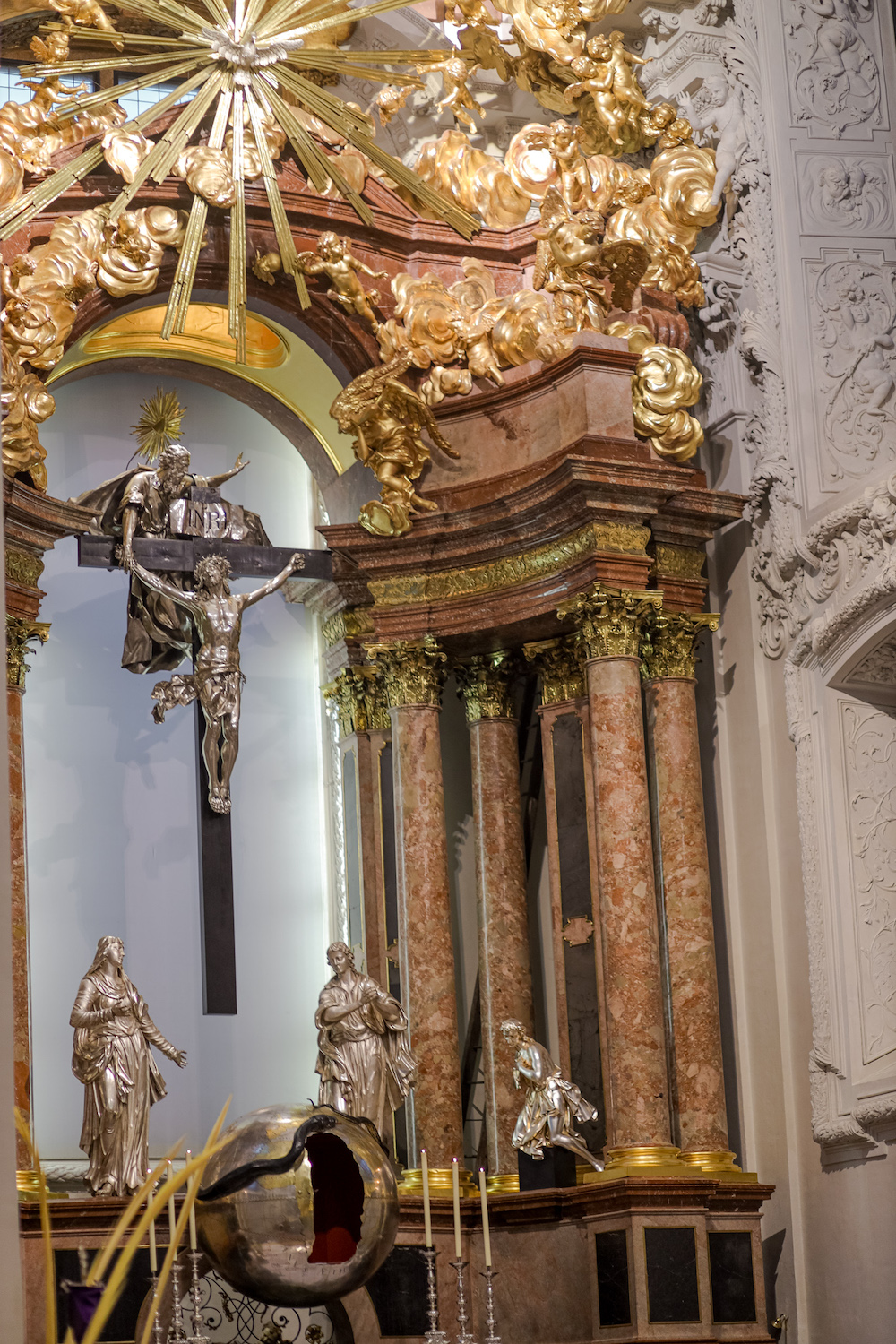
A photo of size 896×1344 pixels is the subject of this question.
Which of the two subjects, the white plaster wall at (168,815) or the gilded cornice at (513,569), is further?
the white plaster wall at (168,815)

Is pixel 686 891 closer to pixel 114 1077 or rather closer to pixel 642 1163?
pixel 642 1163

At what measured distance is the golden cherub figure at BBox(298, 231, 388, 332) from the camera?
13227 mm

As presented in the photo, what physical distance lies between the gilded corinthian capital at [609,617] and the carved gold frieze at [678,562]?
16.3 inches

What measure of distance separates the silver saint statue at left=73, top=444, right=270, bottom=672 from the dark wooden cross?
17 centimetres

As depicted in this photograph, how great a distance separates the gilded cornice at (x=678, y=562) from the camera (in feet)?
→ 42.4

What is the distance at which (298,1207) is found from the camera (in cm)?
717

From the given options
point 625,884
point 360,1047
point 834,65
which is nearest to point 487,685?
point 625,884

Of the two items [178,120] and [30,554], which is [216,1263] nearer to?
[30,554]

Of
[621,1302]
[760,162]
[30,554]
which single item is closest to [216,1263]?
[621,1302]

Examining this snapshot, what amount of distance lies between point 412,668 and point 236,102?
3932 millimetres

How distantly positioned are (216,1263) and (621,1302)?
4.57m

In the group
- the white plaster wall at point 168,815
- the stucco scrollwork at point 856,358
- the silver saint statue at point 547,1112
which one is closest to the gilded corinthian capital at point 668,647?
the stucco scrollwork at point 856,358

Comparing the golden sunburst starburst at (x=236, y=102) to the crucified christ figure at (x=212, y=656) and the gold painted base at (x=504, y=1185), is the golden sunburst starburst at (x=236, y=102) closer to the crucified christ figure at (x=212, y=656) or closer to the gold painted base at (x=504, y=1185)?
the crucified christ figure at (x=212, y=656)

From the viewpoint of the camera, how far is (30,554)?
12.0m
